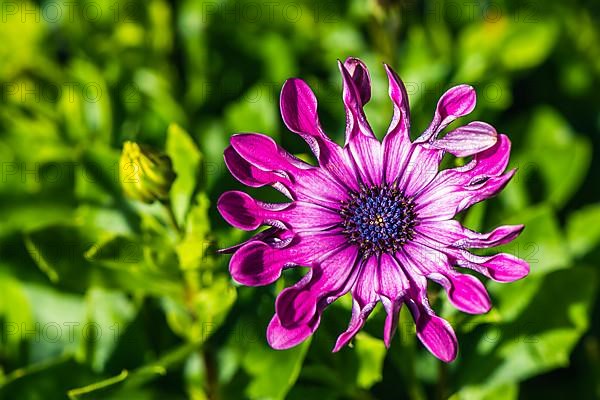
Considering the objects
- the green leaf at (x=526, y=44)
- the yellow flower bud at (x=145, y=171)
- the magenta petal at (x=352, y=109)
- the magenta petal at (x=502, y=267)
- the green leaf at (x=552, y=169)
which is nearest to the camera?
the magenta petal at (x=502, y=267)

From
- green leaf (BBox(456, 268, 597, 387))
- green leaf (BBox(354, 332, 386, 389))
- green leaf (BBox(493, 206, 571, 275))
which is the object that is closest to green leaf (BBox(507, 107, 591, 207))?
green leaf (BBox(493, 206, 571, 275))

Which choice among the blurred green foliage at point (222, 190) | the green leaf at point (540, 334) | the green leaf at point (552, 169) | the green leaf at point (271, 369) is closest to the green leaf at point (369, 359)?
the blurred green foliage at point (222, 190)

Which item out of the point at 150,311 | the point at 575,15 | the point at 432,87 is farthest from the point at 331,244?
the point at 575,15

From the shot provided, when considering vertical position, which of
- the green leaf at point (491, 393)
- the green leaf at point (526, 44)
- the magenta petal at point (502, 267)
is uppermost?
the green leaf at point (526, 44)

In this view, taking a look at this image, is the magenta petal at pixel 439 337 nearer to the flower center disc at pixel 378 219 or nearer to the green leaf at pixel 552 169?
the flower center disc at pixel 378 219

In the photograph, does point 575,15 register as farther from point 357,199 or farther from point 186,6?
point 357,199

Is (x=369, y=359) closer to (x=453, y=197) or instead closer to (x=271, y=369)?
(x=271, y=369)

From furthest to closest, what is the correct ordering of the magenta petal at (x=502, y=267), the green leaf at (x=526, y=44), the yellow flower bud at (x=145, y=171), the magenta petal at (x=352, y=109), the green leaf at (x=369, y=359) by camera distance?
the green leaf at (x=526, y=44) → the green leaf at (x=369, y=359) → the yellow flower bud at (x=145, y=171) → the magenta petal at (x=352, y=109) → the magenta petal at (x=502, y=267)
